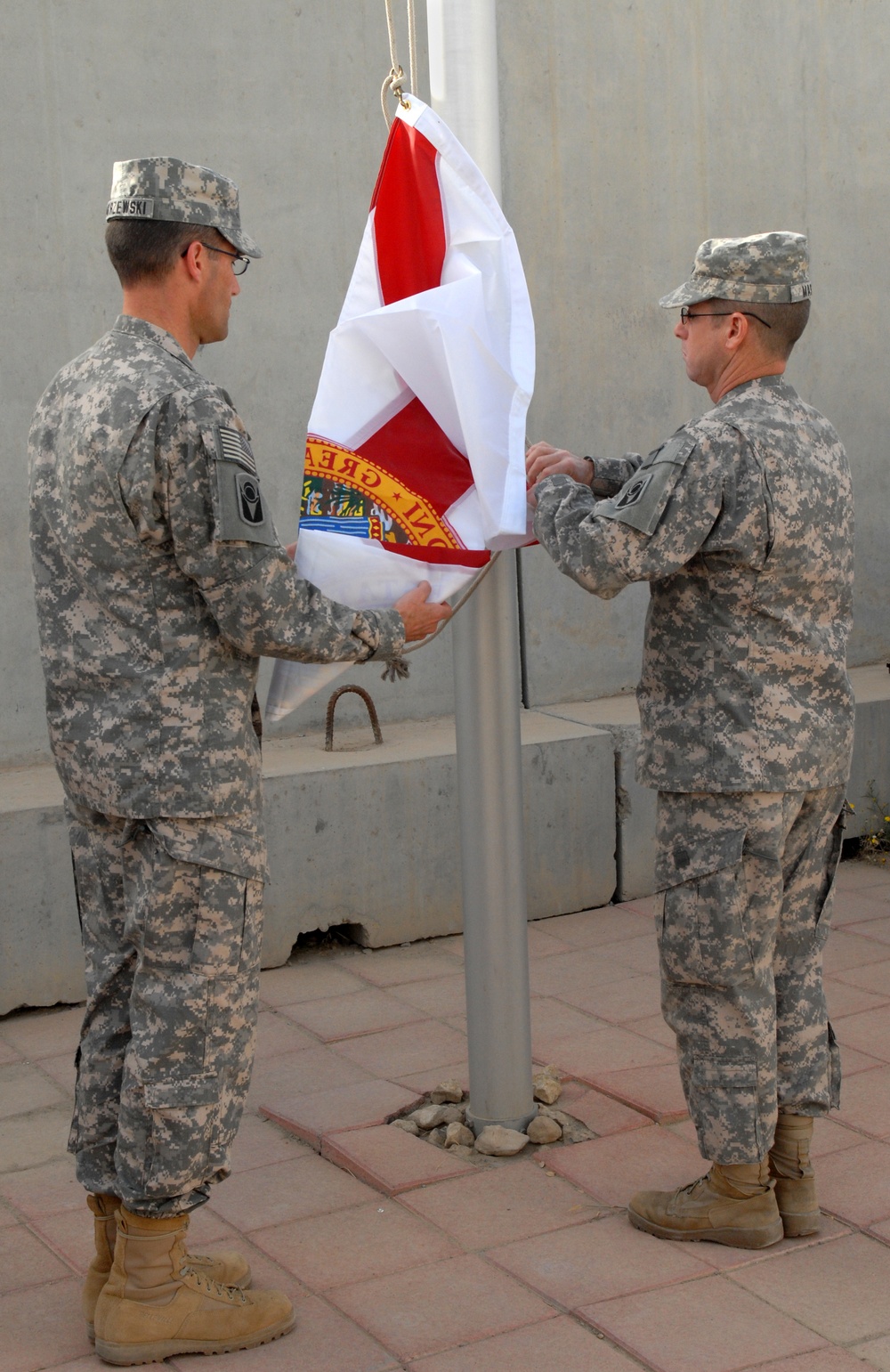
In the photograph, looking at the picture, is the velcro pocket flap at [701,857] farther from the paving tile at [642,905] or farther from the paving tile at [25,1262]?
the paving tile at [642,905]

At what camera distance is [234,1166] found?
3531mm

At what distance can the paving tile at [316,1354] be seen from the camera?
8.79 ft

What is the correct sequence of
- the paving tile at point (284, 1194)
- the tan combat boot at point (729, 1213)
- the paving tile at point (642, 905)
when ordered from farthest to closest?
the paving tile at point (642, 905) → the paving tile at point (284, 1194) → the tan combat boot at point (729, 1213)

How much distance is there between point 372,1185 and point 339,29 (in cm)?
383

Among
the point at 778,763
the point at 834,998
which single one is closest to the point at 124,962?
the point at 778,763

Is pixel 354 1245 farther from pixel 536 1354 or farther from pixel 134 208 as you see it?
pixel 134 208

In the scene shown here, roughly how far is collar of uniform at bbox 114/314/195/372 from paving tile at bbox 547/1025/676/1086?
7.22ft

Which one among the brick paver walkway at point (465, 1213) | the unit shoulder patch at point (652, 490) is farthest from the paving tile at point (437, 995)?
the unit shoulder patch at point (652, 490)

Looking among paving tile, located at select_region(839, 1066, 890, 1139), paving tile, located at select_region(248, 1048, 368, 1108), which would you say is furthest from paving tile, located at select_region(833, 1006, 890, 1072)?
paving tile, located at select_region(248, 1048, 368, 1108)

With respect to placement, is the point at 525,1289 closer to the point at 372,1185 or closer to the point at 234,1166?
the point at 372,1185

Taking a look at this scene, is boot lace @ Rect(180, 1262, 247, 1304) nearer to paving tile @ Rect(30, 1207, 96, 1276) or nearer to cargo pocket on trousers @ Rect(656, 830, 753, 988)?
paving tile @ Rect(30, 1207, 96, 1276)

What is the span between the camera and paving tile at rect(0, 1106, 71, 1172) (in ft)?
11.8

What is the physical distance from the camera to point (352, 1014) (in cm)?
449

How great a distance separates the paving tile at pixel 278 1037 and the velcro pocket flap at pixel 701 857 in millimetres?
1621
